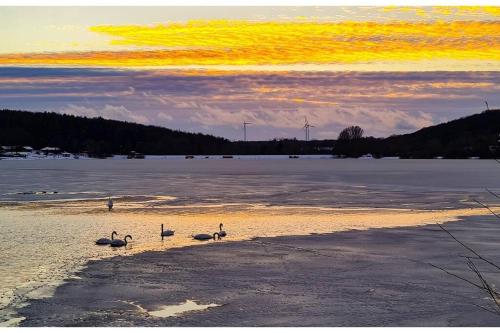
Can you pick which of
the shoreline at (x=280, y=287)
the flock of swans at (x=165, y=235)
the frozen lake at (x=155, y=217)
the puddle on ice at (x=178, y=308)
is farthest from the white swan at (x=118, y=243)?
the puddle on ice at (x=178, y=308)

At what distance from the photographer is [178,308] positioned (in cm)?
1180

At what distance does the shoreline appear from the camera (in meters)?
11.1

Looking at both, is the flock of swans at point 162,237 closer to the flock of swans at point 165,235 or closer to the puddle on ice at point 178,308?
the flock of swans at point 165,235

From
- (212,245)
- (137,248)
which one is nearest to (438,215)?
(212,245)

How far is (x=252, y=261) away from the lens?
52.5 feet

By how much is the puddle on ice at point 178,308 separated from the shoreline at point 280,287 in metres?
0.13

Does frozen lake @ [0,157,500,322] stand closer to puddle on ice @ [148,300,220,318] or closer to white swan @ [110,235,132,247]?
white swan @ [110,235,132,247]

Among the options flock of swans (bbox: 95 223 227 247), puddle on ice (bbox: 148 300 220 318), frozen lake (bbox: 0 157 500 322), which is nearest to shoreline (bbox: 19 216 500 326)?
puddle on ice (bbox: 148 300 220 318)

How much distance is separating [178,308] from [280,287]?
2458 millimetres

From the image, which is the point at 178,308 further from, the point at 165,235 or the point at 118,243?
the point at 165,235

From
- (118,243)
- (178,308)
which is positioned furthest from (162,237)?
(178,308)

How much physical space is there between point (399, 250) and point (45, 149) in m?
179

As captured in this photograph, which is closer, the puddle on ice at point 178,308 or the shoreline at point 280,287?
the shoreline at point 280,287

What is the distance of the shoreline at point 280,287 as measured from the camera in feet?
→ 36.5
